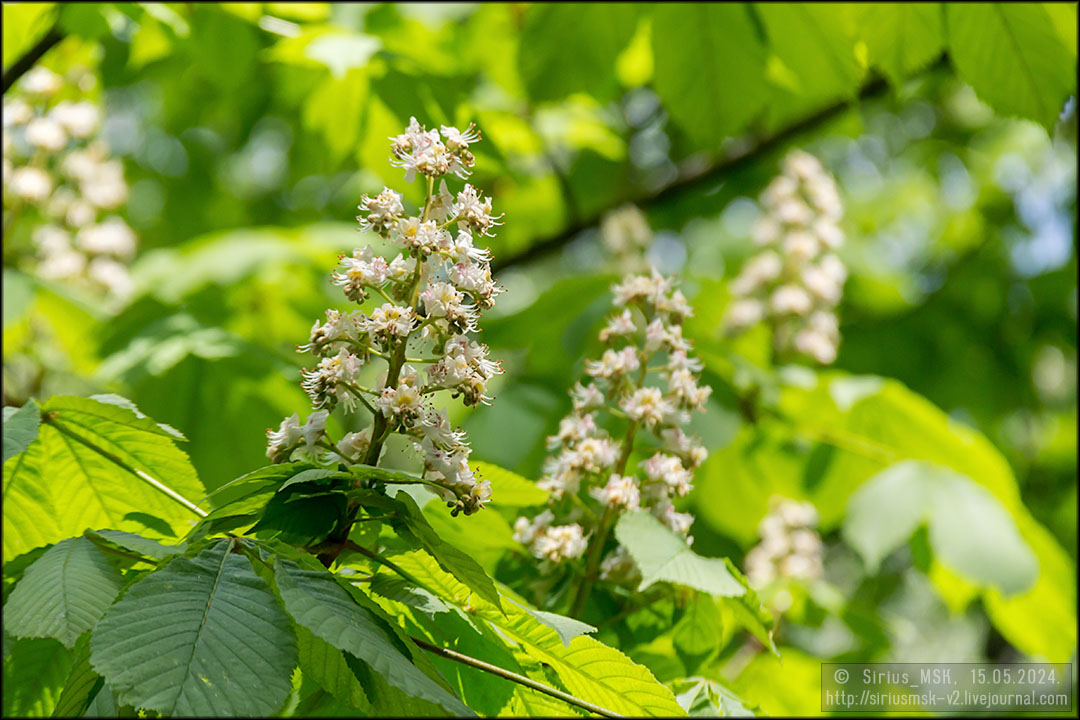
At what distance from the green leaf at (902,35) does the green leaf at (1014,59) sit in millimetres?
73

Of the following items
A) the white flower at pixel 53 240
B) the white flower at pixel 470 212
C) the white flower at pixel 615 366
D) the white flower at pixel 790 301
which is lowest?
the white flower at pixel 790 301

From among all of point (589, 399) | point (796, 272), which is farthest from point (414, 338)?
point (796, 272)

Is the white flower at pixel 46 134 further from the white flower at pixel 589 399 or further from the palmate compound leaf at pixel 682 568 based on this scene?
the palmate compound leaf at pixel 682 568

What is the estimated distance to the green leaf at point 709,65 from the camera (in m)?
2.88

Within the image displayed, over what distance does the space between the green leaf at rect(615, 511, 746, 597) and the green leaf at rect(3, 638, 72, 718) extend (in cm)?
99

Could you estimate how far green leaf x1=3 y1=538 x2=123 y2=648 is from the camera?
3.96 ft

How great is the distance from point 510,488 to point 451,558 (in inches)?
21.8

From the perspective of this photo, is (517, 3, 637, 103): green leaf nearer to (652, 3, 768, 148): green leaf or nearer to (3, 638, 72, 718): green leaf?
(652, 3, 768, 148): green leaf

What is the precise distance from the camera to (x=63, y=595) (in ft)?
4.04

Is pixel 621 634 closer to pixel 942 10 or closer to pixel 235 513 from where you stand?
pixel 235 513

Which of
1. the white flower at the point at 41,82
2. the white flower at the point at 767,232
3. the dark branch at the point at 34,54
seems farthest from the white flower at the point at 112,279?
the white flower at the point at 767,232

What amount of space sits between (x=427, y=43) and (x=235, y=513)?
3.77m

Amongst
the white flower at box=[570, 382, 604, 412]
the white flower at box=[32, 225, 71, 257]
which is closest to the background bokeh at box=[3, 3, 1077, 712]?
the white flower at box=[32, 225, 71, 257]

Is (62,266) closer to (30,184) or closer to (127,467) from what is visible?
(30,184)
